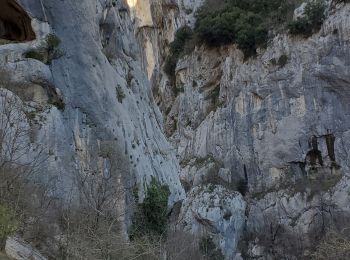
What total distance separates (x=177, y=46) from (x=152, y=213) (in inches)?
1161

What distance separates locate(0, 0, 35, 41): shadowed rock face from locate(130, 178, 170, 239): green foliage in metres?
6.45

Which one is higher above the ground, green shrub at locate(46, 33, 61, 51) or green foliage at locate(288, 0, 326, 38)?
green foliage at locate(288, 0, 326, 38)

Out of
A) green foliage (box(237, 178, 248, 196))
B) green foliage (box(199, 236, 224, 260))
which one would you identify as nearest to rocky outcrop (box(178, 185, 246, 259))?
green foliage (box(199, 236, 224, 260))

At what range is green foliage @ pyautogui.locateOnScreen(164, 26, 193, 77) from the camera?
44372 mm

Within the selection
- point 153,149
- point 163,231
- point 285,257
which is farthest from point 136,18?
point 163,231

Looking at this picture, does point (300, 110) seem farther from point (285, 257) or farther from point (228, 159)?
point (285, 257)

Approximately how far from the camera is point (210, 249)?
28781 millimetres

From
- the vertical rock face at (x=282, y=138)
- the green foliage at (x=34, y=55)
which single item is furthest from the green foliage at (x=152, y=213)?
the vertical rock face at (x=282, y=138)

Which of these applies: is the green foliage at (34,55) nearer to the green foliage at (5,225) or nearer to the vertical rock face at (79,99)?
the vertical rock face at (79,99)

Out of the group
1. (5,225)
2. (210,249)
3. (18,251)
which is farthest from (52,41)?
(210,249)

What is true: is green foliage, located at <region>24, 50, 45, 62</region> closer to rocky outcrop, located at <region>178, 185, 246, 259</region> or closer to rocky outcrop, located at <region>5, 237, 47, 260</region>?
rocky outcrop, located at <region>5, 237, 47, 260</region>

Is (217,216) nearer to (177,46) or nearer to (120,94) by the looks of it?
(120,94)

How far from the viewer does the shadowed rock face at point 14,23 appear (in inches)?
672

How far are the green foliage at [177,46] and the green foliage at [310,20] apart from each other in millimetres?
10894
